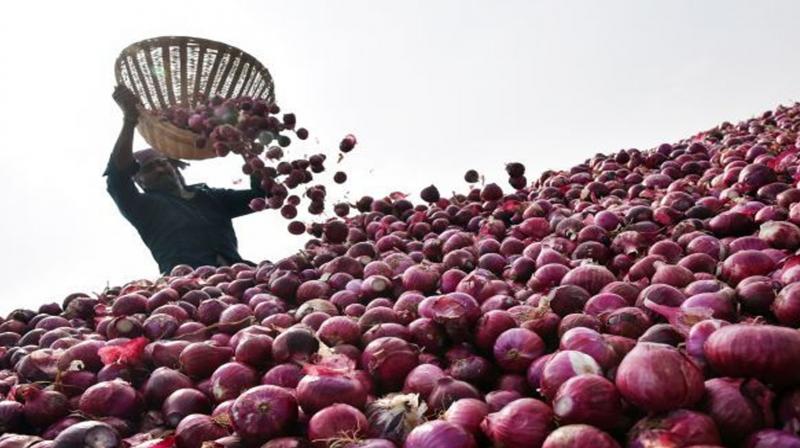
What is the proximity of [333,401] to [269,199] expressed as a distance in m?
2.59

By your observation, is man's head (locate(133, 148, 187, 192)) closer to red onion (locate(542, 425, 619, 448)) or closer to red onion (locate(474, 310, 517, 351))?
red onion (locate(474, 310, 517, 351))

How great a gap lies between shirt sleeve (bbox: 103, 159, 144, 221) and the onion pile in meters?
2.00

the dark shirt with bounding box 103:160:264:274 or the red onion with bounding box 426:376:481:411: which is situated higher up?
the dark shirt with bounding box 103:160:264:274

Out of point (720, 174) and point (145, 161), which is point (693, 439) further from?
point (145, 161)

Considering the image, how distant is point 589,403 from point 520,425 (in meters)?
0.14

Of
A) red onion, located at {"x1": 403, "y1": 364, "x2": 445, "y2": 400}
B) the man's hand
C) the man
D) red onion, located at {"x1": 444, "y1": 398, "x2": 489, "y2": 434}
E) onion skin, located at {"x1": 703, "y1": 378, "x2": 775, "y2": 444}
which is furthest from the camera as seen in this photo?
the man

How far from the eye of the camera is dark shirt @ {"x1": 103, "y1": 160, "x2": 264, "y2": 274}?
5.02 meters

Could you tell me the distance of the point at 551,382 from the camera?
4.74 feet

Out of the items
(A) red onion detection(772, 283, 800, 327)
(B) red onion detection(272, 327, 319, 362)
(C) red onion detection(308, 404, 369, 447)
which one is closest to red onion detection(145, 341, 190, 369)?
(B) red onion detection(272, 327, 319, 362)

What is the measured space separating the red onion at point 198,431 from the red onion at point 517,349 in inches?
27.5

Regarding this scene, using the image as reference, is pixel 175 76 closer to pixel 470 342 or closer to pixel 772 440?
pixel 470 342

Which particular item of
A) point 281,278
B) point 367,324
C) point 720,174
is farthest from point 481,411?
point 720,174

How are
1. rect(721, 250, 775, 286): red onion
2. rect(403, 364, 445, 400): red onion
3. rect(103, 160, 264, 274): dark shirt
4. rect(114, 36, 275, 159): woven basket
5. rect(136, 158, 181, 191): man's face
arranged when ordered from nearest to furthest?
rect(403, 364, 445, 400): red onion < rect(721, 250, 775, 286): red onion < rect(114, 36, 275, 159): woven basket < rect(103, 160, 264, 274): dark shirt < rect(136, 158, 181, 191): man's face

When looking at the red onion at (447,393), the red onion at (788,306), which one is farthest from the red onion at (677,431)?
the red onion at (788,306)
